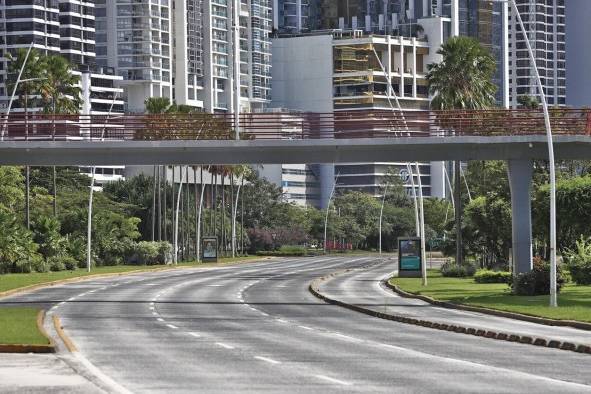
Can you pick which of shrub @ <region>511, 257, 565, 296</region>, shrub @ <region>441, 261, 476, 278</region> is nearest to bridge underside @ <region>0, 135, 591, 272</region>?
shrub @ <region>511, 257, 565, 296</region>

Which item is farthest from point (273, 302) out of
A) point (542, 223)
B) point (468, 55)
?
point (468, 55)

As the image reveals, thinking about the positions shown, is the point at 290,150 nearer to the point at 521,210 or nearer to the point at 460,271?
the point at 521,210

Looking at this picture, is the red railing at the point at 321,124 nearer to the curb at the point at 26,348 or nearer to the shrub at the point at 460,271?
the shrub at the point at 460,271

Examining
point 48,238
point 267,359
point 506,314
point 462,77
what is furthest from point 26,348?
point 48,238

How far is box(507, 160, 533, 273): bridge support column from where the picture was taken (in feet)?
193

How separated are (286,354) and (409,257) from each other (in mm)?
52700

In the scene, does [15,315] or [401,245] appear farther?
[401,245]

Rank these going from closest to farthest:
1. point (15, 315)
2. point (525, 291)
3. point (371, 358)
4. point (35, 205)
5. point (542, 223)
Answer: point (371, 358) → point (15, 315) → point (525, 291) → point (542, 223) → point (35, 205)

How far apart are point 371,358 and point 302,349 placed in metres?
2.82

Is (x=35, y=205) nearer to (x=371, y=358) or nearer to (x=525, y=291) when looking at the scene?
(x=525, y=291)

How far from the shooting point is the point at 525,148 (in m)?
58.2

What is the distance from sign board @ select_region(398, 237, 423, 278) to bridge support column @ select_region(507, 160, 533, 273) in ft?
67.4

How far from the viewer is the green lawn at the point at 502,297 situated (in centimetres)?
4359

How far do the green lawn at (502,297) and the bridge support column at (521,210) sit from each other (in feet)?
4.95
